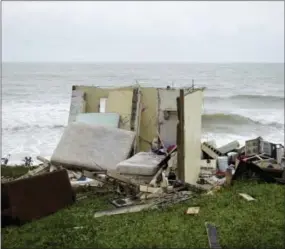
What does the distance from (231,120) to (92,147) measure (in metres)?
15.5

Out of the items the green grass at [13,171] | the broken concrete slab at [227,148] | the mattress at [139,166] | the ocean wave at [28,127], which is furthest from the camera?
the ocean wave at [28,127]

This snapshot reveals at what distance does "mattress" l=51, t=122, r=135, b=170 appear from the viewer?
8.51 metres

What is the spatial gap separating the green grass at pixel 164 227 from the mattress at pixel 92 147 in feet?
5.28

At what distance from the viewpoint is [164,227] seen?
557cm

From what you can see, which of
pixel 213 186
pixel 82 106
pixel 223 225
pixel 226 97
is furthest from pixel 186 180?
pixel 226 97

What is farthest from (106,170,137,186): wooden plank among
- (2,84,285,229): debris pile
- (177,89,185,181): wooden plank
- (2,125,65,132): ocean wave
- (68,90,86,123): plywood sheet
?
(2,125,65,132): ocean wave

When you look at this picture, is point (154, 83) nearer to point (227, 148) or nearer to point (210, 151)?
point (227, 148)

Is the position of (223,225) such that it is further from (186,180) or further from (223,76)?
(223,76)

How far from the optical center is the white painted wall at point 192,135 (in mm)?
7788

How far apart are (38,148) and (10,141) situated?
1.87 meters

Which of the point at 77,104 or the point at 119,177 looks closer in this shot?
the point at 119,177

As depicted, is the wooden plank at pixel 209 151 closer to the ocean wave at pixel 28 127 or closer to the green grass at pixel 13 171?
the green grass at pixel 13 171

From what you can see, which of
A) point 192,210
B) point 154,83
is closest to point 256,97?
point 154,83

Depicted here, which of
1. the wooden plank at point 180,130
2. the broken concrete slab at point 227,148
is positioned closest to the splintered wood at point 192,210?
the wooden plank at point 180,130
